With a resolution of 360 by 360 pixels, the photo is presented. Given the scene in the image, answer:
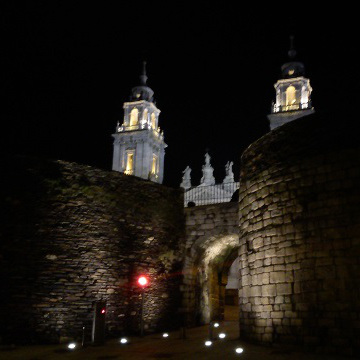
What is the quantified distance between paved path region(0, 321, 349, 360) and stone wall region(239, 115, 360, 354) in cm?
46

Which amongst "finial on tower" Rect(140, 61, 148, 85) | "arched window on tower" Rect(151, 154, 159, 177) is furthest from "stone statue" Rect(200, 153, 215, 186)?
"finial on tower" Rect(140, 61, 148, 85)

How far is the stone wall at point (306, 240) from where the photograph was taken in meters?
7.75

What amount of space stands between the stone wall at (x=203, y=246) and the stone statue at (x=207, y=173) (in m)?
40.6

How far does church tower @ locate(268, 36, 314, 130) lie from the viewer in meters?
54.3

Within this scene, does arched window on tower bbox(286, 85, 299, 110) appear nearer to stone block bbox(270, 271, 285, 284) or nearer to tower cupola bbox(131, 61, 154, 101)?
tower cupola bbox(131, 61, 154, 101)

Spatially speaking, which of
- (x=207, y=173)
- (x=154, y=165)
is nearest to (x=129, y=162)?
(x=154, y=165)

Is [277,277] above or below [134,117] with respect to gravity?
below

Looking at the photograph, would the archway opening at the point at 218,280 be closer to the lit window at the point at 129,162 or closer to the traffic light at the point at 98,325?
the traffic light at the point at 98,325

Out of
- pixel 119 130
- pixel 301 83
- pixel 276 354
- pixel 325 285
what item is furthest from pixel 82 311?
pixel 119 130

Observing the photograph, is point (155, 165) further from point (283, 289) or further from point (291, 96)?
point (283, 289)

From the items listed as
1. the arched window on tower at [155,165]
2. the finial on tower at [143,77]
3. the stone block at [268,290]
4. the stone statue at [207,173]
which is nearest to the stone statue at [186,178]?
the stone statue at [207,173]

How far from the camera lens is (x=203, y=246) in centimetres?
1611

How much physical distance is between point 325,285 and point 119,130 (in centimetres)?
5717

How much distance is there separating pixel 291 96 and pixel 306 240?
49774mm
